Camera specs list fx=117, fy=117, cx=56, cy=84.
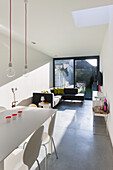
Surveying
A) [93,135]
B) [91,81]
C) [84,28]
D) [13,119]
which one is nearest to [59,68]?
[91,81]

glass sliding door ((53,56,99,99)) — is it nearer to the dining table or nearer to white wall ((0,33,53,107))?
A: white wall ((0,33,53,107))

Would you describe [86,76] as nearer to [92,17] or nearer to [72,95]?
[72,95]

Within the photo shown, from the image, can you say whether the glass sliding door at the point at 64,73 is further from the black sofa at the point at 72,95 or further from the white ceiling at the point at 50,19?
the white ceiling at the point at 50,19

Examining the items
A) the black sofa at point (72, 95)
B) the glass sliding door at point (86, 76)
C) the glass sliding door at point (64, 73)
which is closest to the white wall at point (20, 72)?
the black sofa at point (72, 95)

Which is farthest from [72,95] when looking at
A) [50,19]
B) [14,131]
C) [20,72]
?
[14,131]

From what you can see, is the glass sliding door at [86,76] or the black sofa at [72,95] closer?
the black sofa at [72,95]

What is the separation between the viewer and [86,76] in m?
7.44

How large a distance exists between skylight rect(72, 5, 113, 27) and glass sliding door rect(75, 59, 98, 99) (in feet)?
14.6

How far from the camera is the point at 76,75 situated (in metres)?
7.66

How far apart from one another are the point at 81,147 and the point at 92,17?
10.4ft

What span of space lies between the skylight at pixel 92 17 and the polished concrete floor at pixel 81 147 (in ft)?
9.30

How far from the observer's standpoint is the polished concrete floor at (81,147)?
6.24ft

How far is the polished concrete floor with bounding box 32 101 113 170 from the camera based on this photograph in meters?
1.90

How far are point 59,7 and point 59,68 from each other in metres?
5.78
